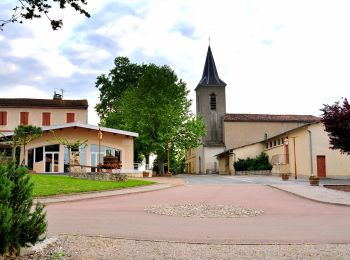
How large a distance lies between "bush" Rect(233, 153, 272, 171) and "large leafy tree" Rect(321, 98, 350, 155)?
Answer: 67.4ft

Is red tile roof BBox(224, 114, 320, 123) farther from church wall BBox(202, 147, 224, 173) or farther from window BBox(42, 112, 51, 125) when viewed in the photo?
window BBox(42, 112, 51, 125)

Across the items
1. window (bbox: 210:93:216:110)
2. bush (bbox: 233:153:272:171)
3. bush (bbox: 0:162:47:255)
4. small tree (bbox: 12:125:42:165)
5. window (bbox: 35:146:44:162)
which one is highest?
window (bbox: 210:93:216:110)

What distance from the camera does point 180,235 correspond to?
9523 millimetres

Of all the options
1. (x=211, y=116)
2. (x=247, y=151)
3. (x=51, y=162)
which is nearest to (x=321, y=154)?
(x=247, y=151)

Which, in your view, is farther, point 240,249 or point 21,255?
point 240,249

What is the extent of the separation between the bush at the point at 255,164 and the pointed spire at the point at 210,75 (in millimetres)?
20503

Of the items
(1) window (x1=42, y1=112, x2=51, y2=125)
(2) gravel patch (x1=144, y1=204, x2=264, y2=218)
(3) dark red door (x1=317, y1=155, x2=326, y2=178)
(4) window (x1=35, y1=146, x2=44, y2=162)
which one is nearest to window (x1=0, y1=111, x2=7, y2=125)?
(1) window (x1=42, y1=112, x2=51, y2=125)

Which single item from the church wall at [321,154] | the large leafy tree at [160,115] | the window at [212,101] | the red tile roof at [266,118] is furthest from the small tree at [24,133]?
the window at [212,101]

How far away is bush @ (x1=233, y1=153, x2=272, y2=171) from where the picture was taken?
5212 cm

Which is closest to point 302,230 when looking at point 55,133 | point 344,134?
point 344,134

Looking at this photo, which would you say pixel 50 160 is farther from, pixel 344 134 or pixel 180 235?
pixel 180 235

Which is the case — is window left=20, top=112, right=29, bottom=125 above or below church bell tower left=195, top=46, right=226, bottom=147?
below

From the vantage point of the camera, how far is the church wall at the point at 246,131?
69.8m

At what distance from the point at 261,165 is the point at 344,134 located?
22.6 m
